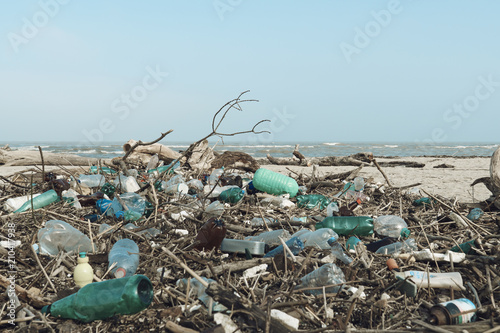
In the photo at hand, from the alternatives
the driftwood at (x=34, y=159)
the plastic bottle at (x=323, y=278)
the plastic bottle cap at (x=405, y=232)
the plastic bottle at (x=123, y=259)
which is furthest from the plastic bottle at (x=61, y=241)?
the driftwood at (x=34, y=159)

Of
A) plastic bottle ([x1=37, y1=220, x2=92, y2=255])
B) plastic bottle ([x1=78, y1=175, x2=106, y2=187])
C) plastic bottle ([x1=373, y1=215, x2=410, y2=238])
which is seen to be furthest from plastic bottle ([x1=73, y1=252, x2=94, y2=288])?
plastic bottle ([x1=78, y1=175, x2=106, y2=187])

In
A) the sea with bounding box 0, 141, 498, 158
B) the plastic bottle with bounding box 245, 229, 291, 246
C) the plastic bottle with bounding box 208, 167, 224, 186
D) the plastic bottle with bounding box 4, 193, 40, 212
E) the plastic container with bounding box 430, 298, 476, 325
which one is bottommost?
the sea with bounding box 0, 141, 498, 158

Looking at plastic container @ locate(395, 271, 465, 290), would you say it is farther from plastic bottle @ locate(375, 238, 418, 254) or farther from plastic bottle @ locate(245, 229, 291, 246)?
plastic bottle @ locate(245, 229, 291, 246)

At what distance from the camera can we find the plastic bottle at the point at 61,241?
2.29 metres

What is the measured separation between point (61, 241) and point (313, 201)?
7.44 feet

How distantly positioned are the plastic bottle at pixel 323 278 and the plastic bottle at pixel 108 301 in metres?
0.68

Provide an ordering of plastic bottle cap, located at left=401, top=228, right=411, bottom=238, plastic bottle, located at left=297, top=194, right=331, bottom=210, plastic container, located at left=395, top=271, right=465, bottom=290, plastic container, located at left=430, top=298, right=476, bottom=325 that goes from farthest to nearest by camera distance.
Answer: plastic bottle, located at left=297, top=194, right=331, bottom=210 → plastic bottle cap, located at left=401, top=228, right=411, bottom=238 → plastic container, located at left=395, top=271, right=465, bottom=290 → plastic container, located at left=430, top=298, right=476, bottom=325

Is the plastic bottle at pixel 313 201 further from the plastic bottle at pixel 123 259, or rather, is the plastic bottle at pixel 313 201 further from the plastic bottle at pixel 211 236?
the plastic bottle at pixel 123 259

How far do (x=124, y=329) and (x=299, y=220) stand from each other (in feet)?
5.69

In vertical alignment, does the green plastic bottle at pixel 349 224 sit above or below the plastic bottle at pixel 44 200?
below

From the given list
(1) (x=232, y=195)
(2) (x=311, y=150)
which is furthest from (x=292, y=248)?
(2) (x=311, y=150)

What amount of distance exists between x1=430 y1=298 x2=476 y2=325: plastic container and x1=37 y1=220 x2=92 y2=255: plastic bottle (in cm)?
184

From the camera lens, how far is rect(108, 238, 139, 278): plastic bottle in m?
1.94

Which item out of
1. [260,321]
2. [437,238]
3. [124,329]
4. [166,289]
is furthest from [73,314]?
[437,238]
